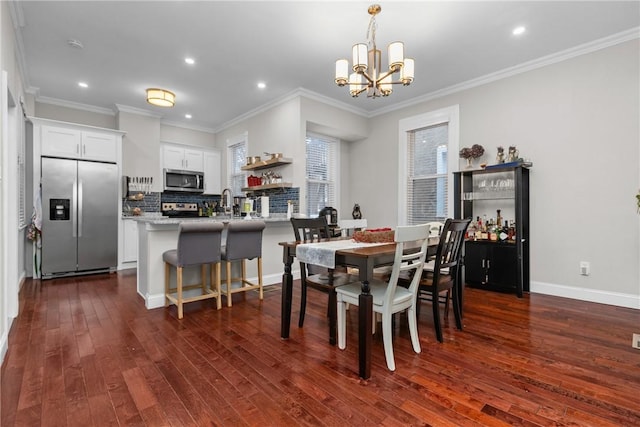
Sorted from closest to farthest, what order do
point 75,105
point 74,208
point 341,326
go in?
point 341,326 → point 74,208 → point 75,105

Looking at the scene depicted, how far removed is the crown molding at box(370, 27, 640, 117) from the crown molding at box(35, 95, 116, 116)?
526cm

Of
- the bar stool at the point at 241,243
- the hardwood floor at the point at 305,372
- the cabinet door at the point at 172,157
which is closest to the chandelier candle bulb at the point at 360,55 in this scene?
the bar stool at the point at 241,243

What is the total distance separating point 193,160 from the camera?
21.9 ft

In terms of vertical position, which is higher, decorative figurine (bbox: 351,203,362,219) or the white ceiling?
the white ceiling

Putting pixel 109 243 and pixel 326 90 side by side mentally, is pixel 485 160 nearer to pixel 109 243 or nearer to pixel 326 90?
pixel 326 90

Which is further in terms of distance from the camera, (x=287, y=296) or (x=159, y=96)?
(x=159, y=96)

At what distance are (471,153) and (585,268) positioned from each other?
188 cm

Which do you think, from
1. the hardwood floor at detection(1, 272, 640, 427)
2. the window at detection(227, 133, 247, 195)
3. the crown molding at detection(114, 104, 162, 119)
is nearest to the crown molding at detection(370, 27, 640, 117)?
the hardwood floor at detection(1, 272, 640, 427)

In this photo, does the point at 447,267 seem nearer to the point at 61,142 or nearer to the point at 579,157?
the point at 579,157

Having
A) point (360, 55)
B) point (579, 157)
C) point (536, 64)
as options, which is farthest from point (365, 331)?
point (536, 64)

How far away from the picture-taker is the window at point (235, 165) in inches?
255

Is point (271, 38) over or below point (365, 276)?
over

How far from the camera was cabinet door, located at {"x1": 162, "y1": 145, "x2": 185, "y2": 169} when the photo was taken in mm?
6301

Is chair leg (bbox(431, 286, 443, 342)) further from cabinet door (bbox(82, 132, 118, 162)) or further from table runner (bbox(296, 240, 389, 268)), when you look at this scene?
cabinet door (bbox(82, 132, 118, 162))
